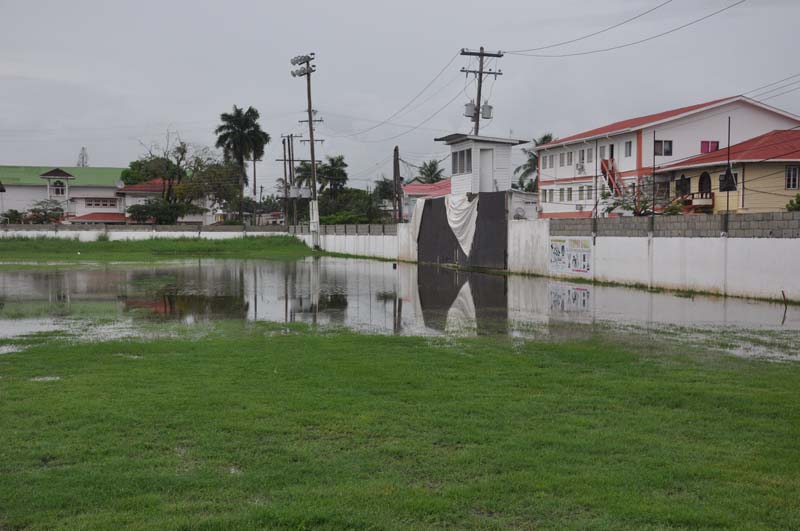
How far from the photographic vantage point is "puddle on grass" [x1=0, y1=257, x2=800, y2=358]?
13891mm

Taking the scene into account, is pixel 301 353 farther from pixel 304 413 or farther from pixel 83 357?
pixel 304 413

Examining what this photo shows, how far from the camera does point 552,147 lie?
59281mm

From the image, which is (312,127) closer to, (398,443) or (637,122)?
(637,122)

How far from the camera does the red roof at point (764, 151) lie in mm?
38094

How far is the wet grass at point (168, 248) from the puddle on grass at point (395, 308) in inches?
919

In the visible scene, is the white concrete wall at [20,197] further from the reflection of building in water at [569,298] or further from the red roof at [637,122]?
the reflection of building in water at [569,298]

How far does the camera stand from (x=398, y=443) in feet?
20.3

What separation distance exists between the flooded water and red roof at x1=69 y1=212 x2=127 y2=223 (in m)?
64.8

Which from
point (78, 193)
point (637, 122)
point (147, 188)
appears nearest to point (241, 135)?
point (147, 188)

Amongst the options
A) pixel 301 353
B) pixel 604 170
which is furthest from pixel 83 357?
pixel 604 170

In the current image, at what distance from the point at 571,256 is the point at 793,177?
59.0 feet

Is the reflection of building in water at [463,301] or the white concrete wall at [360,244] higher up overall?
the white concrete wall at [360,244]

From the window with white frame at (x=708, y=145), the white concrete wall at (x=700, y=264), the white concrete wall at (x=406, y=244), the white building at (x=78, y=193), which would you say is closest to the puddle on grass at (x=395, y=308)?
the white concrete wall at (x=700, y=264)

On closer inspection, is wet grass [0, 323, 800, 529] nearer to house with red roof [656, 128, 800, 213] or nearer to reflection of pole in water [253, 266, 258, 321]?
reflection of pole in water [253, 266, 258, 321]
